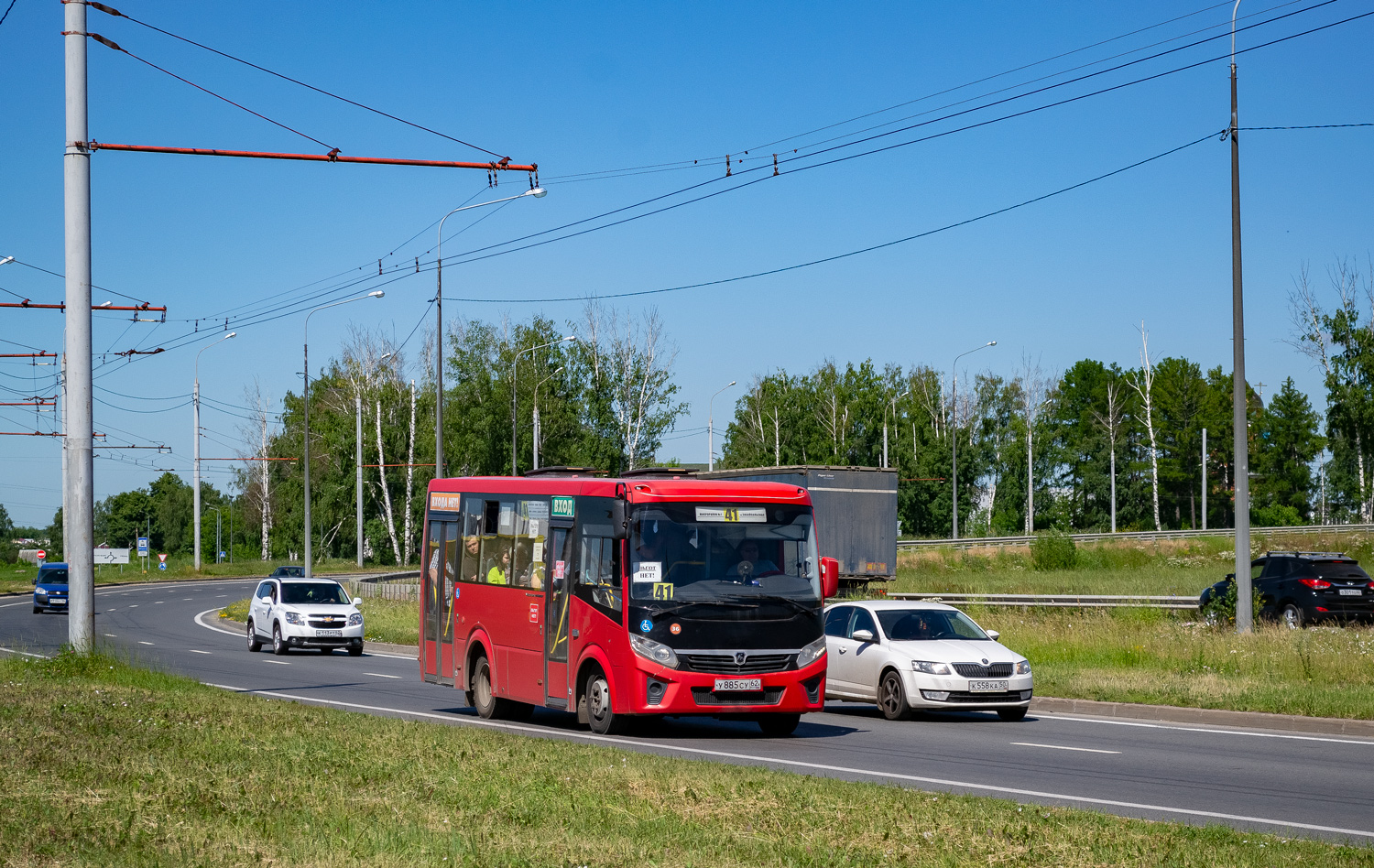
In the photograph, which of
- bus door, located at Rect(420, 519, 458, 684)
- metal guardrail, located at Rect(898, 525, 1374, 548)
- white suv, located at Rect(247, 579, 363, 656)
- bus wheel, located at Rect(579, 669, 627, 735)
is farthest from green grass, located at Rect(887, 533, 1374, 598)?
bus wheel, located at Rect(579, 669, 627, 735)

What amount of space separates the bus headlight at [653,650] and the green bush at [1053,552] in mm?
48560

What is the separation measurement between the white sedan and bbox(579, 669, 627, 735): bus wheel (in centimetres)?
363

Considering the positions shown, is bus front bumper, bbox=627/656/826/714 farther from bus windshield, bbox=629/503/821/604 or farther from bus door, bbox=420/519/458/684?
bus door, bbox=420/519/458/684

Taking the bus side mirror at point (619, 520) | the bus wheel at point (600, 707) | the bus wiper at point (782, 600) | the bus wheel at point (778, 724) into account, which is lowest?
the bus wheel at point (778, 724)

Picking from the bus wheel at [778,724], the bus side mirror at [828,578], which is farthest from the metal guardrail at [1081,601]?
the bus side mirror at [828,578]

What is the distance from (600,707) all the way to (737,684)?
64.3 inches

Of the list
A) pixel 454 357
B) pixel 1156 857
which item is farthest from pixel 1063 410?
pixel 1156 857

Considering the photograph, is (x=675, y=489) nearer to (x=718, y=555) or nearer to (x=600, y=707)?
(x=718, y=555)

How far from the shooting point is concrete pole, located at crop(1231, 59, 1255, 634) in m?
21.9

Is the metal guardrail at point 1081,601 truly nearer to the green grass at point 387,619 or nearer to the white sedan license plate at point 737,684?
the green grass at point 387,619

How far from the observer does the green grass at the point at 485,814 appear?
7.39 meters

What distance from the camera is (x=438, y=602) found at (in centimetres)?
1920

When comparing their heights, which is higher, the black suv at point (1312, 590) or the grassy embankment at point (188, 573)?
the black suv at point (1312, 590)

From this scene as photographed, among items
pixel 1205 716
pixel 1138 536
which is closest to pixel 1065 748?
pixel 1205 716
